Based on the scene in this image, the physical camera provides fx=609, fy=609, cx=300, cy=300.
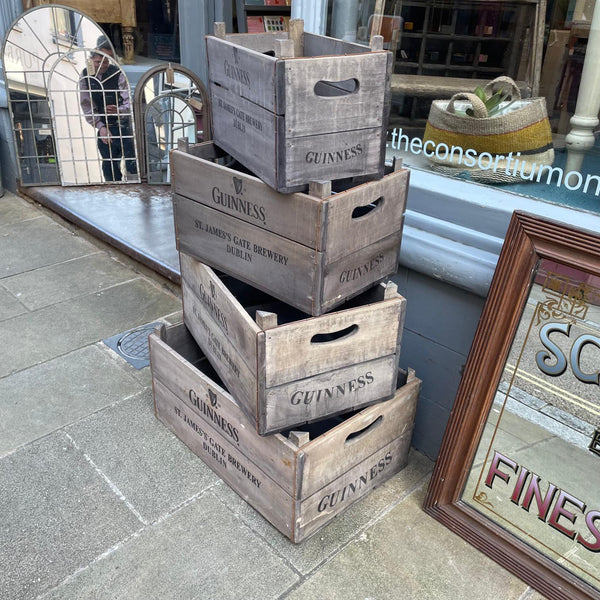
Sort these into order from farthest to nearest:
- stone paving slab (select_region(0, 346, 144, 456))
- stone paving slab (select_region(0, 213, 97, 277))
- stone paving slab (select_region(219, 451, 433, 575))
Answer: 1. stone paving slab (select_region(0, 213, 97, 277))
2. stone paving slab (select_region(0, 346, 144, 456))
3. stone paving slab (select_region(219, 451, 433, 575))

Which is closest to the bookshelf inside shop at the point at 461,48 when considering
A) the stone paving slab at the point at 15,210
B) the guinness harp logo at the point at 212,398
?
the guinness harp logo at the point at 212,398

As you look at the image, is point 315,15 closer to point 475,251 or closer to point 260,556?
point 475,251

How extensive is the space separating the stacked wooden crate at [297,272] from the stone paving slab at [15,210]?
3296mm

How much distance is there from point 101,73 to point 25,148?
3.28 ft

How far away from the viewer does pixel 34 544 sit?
2.38 metres

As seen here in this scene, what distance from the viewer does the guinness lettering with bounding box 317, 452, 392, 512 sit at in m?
2.42

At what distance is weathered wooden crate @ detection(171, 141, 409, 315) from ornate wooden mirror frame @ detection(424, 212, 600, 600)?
18.8 inches

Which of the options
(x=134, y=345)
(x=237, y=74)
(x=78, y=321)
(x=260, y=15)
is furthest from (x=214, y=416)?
(x=260, y=15)

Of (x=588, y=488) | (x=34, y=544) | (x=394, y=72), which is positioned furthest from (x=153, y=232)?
(x=588, y=488)

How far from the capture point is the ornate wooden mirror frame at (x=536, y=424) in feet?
6.75

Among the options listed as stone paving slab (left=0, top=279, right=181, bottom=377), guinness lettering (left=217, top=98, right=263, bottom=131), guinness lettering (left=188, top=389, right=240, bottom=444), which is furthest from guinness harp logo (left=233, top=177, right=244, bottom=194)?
stone paving slab (left=0, top=279, right=181, bottom=377)

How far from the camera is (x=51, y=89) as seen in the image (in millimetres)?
5234

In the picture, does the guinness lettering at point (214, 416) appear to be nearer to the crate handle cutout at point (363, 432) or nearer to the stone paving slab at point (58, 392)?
the crate handle cutout at point (363, 432)

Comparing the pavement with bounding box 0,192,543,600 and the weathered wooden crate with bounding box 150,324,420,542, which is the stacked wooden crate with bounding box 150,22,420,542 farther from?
the pavement with bounding box 0,192,543,600
